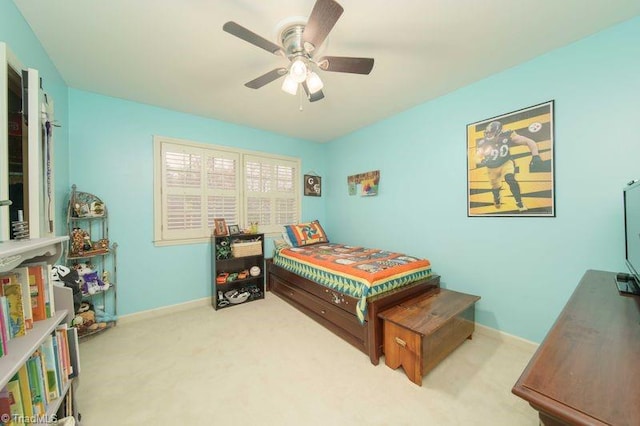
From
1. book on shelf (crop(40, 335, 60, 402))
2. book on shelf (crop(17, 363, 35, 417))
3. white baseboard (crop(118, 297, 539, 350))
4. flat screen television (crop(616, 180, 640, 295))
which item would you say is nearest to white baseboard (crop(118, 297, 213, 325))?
white baseboard (crop(118, 297, 539, 350))

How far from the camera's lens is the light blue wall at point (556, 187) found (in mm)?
1717

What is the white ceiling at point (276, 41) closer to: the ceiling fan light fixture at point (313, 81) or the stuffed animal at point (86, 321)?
the ceiling fan light fixture at point (313, 81)

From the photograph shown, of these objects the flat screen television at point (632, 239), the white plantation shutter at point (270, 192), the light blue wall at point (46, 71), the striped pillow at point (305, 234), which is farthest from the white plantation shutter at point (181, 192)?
the flat screen television at point (632, 239)

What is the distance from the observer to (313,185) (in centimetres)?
434

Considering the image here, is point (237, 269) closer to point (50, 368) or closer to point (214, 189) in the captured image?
point (214, 189)

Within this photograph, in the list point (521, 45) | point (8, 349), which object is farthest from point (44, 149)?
point (521, 45)

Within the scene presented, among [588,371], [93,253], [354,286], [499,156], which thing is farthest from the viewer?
[93,253]

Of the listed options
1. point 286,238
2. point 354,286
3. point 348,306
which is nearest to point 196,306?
point 286,238

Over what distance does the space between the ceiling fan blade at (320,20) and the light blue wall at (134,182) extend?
238 cm

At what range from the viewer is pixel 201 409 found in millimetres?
1509

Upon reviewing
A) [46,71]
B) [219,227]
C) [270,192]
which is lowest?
[219,227]

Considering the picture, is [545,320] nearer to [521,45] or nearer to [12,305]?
[521,45]

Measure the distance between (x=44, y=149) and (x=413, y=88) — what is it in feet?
10.5

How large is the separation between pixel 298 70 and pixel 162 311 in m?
3.14
